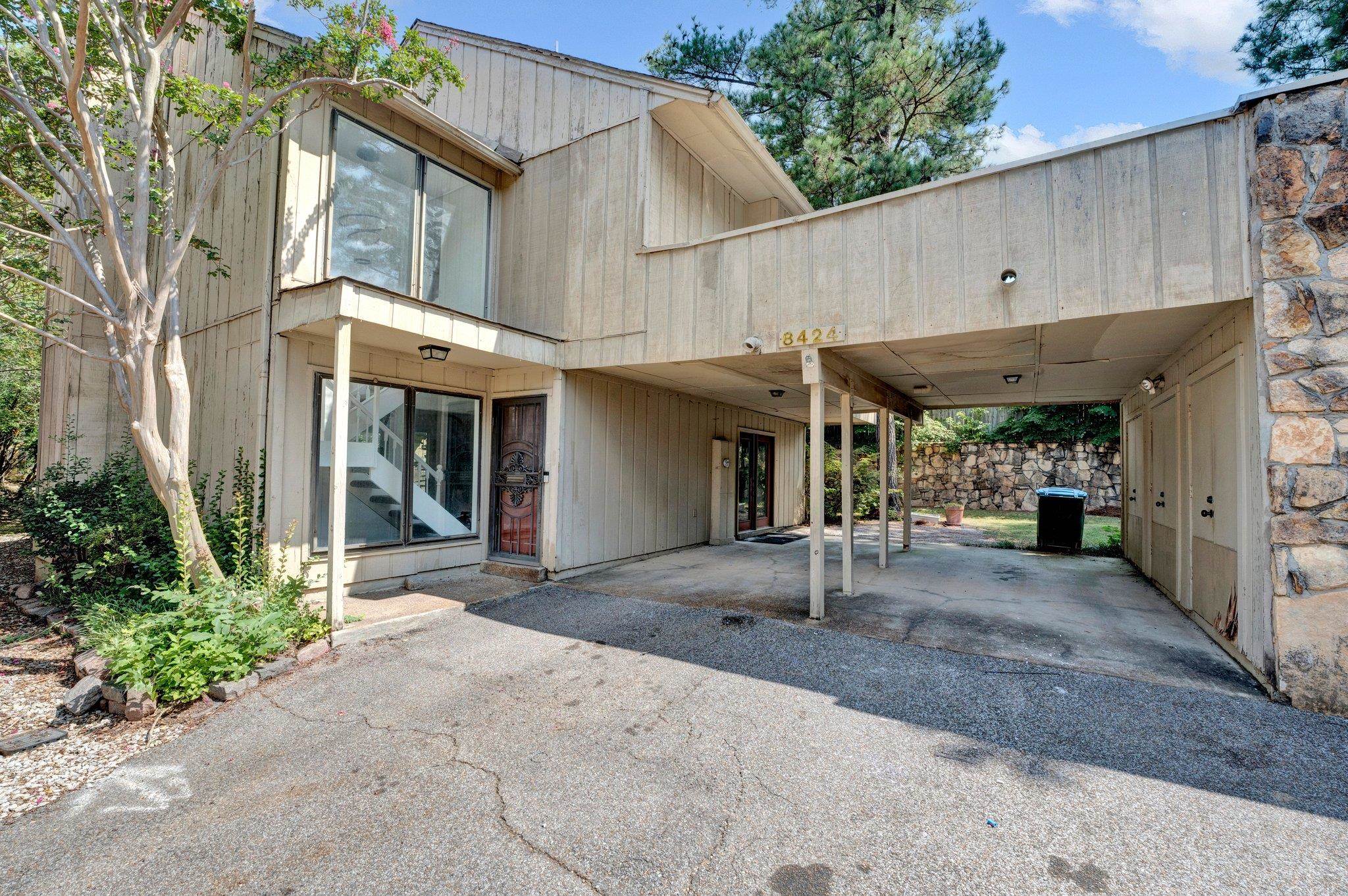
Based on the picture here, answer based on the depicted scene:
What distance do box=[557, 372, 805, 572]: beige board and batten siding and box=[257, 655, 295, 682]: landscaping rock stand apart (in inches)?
109

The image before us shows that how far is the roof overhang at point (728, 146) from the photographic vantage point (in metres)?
6.46

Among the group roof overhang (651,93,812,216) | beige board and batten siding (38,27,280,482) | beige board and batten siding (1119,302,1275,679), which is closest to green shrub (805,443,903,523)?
roof overhang (651,93,812,216)

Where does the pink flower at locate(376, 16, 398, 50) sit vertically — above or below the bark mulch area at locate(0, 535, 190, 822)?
above

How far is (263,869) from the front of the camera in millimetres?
2090

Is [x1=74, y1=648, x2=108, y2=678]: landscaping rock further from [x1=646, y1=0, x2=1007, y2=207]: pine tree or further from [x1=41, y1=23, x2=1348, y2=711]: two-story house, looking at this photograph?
[x1=646, y1=0, x2=1007, y2=207]: pine tree

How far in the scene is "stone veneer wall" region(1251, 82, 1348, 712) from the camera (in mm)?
3254

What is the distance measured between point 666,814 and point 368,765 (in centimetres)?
148

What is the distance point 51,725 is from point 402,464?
3.06m

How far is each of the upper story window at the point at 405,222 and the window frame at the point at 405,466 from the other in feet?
3.35

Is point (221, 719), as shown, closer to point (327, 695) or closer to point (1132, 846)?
point (327, 695)

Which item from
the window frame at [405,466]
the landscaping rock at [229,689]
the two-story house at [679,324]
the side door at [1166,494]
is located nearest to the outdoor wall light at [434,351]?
the two-story house at [679,324]

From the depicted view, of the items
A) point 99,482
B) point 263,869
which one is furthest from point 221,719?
point 99,482

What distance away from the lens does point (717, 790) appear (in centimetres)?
253

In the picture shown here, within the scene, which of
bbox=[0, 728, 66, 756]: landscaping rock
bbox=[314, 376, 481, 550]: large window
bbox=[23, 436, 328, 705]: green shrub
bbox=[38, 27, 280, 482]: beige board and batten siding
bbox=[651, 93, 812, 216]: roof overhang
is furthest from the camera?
bbox=[651, 93, 812, 216]: roof overhang
